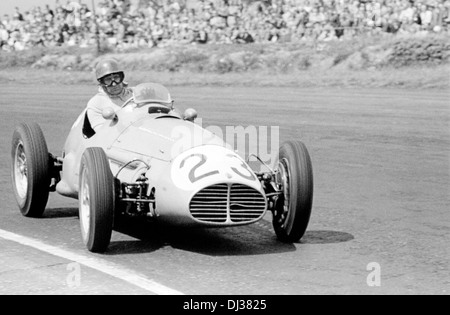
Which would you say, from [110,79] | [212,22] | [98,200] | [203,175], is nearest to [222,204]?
[203,175]

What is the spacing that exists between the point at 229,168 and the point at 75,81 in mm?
21409

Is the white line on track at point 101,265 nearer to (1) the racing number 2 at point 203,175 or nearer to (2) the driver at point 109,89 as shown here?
(1) the racing number 2 at point 203,175

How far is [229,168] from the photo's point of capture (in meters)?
6.73

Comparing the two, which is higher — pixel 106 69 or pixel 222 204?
pixel 106 69

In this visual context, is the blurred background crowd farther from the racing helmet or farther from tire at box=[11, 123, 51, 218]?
tire at box=[11, 123, 51, 218]

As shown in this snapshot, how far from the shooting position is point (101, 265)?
6441 millimetres

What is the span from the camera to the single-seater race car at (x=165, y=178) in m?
6.61

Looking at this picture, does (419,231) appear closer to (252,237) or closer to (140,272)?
(252,237)

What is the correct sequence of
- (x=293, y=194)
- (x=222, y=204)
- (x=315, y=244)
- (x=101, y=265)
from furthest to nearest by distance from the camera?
1. (x=315, y=244)
2. (x=293, y=194)
3. (x=222, y=204)
4. (x=101, y=265)

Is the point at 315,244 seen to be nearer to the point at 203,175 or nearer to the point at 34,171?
the point at 203,175

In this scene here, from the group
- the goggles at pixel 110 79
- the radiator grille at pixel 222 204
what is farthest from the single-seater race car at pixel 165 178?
the goggles at pixel 110 79

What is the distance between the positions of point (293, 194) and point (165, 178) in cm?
97

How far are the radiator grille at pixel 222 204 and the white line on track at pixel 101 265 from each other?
2.24 ft
